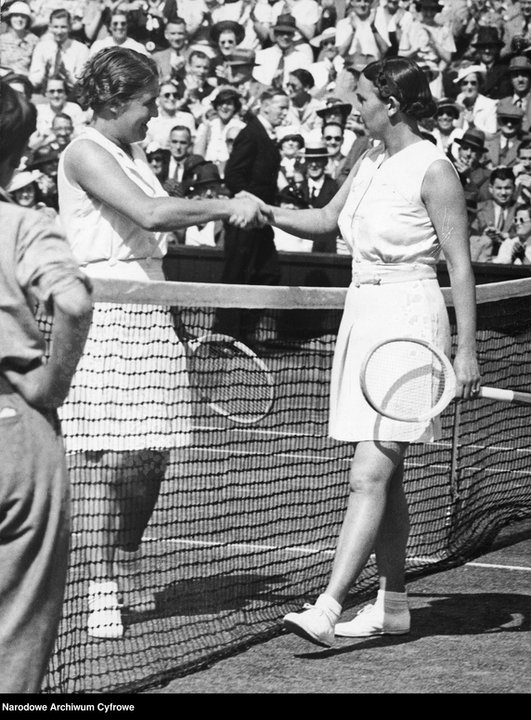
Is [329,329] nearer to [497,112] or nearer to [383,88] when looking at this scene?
[497,112]

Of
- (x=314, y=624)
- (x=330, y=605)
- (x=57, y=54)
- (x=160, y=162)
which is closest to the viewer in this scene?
(x=314, y=624)

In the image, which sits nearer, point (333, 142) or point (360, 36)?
point (333, 142)

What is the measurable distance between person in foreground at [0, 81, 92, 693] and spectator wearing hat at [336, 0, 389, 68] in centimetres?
1497

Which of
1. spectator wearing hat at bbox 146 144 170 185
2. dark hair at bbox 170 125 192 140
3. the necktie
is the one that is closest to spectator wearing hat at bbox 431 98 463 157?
the necktie

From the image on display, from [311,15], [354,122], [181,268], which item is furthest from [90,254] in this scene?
[311,15]

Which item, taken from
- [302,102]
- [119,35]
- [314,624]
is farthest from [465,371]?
[119,35]

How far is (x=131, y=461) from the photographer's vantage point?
5453 millimetres

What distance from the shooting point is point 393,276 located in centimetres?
528

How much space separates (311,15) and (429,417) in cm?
1386

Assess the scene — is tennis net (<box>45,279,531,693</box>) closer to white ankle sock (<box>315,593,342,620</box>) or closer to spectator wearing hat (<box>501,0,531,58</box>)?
white ankle sock (<box>315,593,342,620</box>)

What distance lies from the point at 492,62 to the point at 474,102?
750mm

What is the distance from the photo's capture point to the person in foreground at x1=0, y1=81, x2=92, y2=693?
3.10m

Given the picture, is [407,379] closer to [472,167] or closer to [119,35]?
[472,167]

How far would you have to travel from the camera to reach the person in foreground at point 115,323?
5.24 meters
